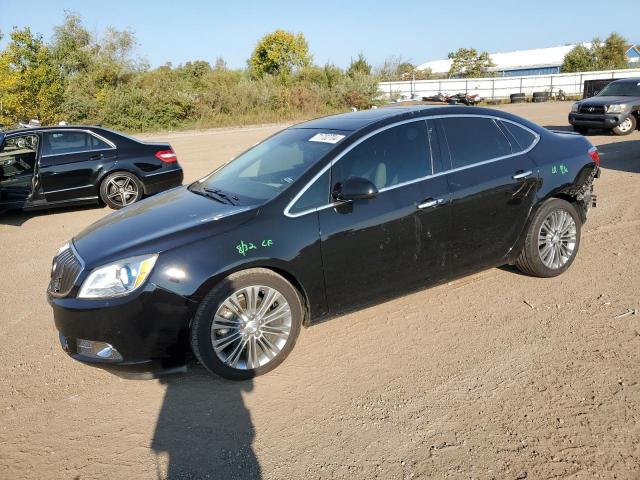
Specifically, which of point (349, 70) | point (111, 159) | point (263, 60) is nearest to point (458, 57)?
point (263, 60)

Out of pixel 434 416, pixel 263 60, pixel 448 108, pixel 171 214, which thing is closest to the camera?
pixel 434 416

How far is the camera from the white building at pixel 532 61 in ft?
243

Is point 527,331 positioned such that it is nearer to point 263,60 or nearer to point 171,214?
point 171,214

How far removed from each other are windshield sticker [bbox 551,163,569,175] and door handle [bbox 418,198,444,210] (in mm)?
1418

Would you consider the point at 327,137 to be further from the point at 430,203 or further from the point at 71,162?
the point at 71,162

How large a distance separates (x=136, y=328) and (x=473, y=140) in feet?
10.3

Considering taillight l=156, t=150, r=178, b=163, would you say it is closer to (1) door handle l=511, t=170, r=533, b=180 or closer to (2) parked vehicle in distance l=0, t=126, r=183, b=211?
(2) parked vehicle in distance l=0, t=126, r=183, b=211

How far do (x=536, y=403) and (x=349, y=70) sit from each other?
39.3m

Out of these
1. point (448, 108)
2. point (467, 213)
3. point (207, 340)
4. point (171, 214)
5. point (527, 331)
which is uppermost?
point (448, 108)

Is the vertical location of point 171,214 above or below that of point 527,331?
above

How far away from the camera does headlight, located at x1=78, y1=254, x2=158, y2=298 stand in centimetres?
326

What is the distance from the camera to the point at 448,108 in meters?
4.57

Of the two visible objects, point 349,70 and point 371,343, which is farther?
point 349,70

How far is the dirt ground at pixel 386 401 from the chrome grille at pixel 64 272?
2.27ft
